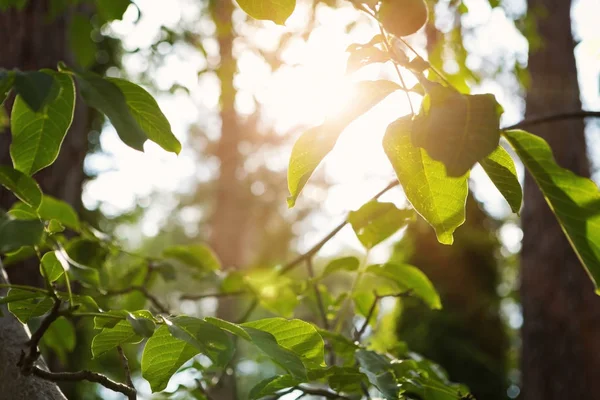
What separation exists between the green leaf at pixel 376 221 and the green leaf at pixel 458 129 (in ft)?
1.90

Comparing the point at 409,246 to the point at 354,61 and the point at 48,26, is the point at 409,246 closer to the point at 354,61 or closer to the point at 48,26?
the point at 48,26

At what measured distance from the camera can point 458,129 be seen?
50 centimetres

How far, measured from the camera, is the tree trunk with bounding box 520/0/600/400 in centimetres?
365

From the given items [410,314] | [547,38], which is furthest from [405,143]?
[410,314]

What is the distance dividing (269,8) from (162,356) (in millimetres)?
380

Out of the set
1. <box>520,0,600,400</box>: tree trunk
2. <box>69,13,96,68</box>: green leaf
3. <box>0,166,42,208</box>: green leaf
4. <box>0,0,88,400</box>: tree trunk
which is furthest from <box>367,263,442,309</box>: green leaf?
<box>520,0,600,400</box>: tree trunk

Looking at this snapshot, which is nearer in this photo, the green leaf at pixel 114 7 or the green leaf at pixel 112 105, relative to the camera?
the green leaf at pixel 112 105

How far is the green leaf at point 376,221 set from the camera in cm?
112

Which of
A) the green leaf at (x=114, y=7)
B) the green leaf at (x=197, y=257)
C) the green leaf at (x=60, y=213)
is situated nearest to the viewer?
the green leaf at (x=114, y=7)

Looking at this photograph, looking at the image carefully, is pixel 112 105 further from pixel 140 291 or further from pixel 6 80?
pixel 140 291

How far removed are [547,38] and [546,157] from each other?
4359 mm

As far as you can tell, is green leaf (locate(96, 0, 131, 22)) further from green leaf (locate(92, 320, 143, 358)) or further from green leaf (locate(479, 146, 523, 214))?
green leaf (locate(479, 146, 523, 214))

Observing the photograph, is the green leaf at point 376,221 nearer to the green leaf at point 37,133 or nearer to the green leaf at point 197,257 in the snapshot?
the green leaf at point 197,257

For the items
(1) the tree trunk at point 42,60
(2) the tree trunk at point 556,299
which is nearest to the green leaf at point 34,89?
(1) the tree trunk at point 42,60
